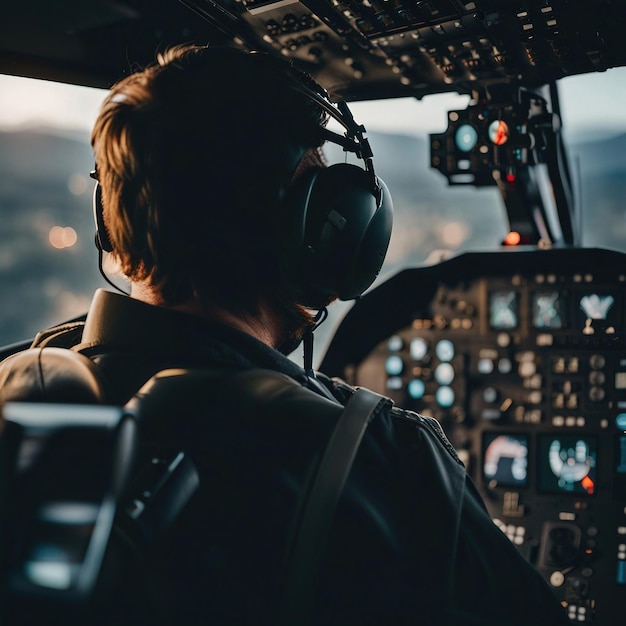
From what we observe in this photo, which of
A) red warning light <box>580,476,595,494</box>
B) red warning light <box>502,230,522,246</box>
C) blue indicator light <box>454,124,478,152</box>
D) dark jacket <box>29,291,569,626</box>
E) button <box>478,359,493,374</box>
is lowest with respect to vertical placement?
red warning light <box>580,476,595,494</box>

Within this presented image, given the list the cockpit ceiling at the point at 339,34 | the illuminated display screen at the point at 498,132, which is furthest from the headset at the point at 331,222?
the illuminated display screen at the point at 498,132

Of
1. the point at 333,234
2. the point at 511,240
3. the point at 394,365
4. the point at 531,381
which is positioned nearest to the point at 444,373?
the point at 394,365

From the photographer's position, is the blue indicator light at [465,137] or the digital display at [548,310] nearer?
the blue indicator light at [465,137]

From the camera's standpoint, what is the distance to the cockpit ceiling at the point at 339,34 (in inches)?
59.0

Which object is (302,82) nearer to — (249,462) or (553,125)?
(249,462)

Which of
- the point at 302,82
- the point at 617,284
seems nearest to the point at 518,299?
the point at 617,284

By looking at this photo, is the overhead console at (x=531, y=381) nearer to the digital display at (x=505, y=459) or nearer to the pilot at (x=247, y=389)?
the digital display at (x=505, y=459)

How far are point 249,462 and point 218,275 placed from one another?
0.76 ft

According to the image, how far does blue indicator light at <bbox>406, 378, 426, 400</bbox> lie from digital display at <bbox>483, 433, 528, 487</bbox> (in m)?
0.30

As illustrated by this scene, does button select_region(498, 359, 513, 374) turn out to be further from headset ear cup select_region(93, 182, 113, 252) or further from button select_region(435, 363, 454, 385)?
headset ear cup select_region(93, 182, 113, 252)

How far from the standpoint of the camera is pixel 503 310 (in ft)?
8.67

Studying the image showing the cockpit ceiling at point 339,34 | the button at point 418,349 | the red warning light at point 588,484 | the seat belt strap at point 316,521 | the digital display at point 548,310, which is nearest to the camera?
the seat belt strap at point 316,521

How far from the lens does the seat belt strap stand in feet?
1.90

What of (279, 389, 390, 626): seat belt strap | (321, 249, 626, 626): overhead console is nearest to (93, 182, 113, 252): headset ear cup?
(279, 389, 390, 626): seat belt strap
